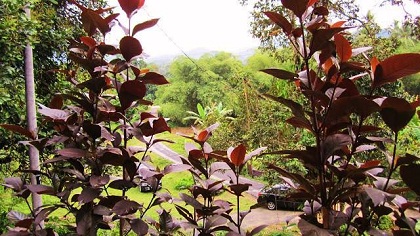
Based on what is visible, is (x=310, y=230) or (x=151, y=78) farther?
(x=151, y=78)

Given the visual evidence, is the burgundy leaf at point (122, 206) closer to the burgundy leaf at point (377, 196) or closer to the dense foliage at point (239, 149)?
the dense foliage at point (239, 149)

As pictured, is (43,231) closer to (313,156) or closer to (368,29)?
(313,156)

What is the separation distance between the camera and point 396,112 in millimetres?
591

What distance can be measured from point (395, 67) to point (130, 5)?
0.53 meters

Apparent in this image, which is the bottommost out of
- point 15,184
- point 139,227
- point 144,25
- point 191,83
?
point 139,227

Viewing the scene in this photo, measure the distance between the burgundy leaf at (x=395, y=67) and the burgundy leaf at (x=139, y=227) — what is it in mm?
525

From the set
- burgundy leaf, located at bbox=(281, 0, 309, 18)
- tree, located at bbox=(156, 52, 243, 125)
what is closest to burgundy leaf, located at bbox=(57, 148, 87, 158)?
burgundy leaf, located at bbox=(281, 0, 309, 18)

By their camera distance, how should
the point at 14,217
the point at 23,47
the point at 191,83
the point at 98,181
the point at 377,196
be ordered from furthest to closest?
the point at 191,83, the point at 23,47, the point at 14,217, the point at 98,181, the point at 377,196

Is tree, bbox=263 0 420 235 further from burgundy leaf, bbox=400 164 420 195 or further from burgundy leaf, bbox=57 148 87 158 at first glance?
burgundy leaf, bbox=57 148 87 158

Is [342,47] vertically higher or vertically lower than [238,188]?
higher

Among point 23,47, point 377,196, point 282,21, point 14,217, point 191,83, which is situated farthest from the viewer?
point 191,83

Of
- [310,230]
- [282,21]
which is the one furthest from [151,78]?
[310,230]

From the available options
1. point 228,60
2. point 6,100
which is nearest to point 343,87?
point 6,100

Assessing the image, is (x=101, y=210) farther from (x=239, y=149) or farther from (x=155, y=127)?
(x=239, y=149)
